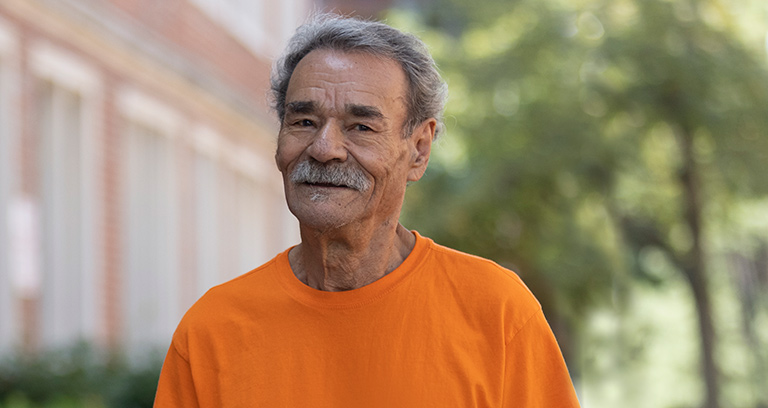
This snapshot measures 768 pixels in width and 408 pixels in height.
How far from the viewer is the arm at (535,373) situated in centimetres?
253

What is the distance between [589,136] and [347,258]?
386 inches

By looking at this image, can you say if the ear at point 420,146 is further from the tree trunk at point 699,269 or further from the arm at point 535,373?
the tree trunk at point 699,269

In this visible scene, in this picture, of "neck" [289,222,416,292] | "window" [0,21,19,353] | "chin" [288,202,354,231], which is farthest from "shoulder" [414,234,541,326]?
"window" [0,21,19,353]

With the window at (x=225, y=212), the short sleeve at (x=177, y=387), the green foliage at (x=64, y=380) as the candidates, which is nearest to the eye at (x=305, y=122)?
the short sleeve at (x=177, y=387)

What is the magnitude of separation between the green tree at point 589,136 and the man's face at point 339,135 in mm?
9780

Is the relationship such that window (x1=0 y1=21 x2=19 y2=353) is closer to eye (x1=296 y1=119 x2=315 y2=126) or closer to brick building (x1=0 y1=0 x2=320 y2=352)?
brick building (x1=0 y1=0 x2=320 y2=352)

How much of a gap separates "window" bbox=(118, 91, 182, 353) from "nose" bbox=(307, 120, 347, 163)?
28.9ft

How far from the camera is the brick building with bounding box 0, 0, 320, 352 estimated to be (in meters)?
9.16

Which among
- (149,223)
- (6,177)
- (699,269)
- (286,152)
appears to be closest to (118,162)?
(149,223)

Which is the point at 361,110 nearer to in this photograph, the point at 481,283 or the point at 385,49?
the point at 385,49

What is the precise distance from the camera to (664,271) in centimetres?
1806

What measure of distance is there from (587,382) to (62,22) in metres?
8.92

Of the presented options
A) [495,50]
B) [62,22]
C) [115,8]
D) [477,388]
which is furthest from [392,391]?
[495,50]

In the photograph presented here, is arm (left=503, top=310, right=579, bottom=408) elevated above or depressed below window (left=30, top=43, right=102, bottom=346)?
below
